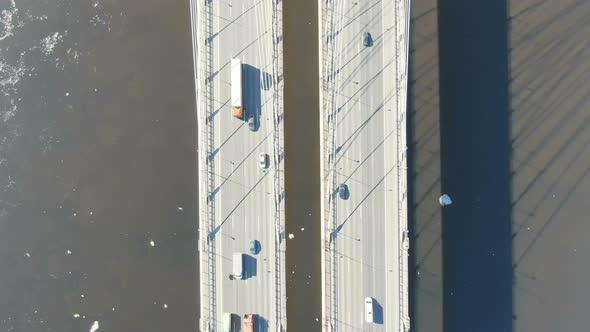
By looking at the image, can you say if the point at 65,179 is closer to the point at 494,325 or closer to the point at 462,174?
the point at 462,174

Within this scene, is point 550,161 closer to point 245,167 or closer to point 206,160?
point 245,167

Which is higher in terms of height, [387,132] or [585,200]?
[387,132]

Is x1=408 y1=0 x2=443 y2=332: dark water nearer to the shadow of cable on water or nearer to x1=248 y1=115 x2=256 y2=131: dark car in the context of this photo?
the shadow of cable on water

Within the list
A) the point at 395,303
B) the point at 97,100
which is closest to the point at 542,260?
the point at 395,303

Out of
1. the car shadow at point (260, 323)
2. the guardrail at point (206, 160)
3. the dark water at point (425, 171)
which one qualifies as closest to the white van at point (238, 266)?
the guardrail at point (206, 160)

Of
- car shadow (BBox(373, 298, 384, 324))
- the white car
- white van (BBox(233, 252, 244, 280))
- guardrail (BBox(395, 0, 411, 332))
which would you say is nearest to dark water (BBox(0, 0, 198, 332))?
white van (BBox(233, 252, 244, 280))

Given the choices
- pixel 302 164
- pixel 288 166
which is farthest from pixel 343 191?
pixel 288 166
